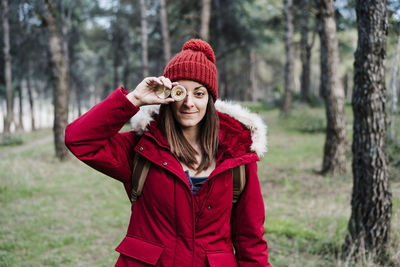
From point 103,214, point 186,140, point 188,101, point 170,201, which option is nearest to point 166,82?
point 188,101

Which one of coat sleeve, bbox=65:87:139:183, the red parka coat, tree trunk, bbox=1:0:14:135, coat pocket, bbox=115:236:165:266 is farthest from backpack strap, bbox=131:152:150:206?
tree trunk, bbox=1:0:14:135

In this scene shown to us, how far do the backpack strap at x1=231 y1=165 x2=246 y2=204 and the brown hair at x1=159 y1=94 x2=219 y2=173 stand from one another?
20 centimetres

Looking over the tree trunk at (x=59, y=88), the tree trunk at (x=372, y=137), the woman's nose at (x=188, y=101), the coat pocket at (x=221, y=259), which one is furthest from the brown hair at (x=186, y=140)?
the tree trunk at (x=59, y=88)

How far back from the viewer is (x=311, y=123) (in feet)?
48.4

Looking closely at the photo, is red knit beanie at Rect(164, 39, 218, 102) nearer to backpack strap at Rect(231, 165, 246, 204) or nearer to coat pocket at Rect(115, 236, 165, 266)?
backpack strap at Rect(231, 165, 246, 204)

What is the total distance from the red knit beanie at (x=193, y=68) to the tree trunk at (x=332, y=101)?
21.7 ft

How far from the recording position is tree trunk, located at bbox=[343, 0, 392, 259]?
381 centimetres

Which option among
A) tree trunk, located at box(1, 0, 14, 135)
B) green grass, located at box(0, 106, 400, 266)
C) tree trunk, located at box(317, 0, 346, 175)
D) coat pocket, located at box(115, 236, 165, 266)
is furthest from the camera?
tree trunk, located at box(1, 0, 14, 135)

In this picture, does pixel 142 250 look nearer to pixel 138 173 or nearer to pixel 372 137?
pixel 138 173

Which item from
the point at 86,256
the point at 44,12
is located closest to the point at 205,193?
the point at 86,256

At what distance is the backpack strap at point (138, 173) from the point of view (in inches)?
82.0

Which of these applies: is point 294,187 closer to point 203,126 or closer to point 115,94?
point 203,126

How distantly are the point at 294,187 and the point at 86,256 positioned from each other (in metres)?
4.54

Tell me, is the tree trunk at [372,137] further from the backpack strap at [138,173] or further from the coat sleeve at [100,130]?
the coat sleeve at [100,130]
